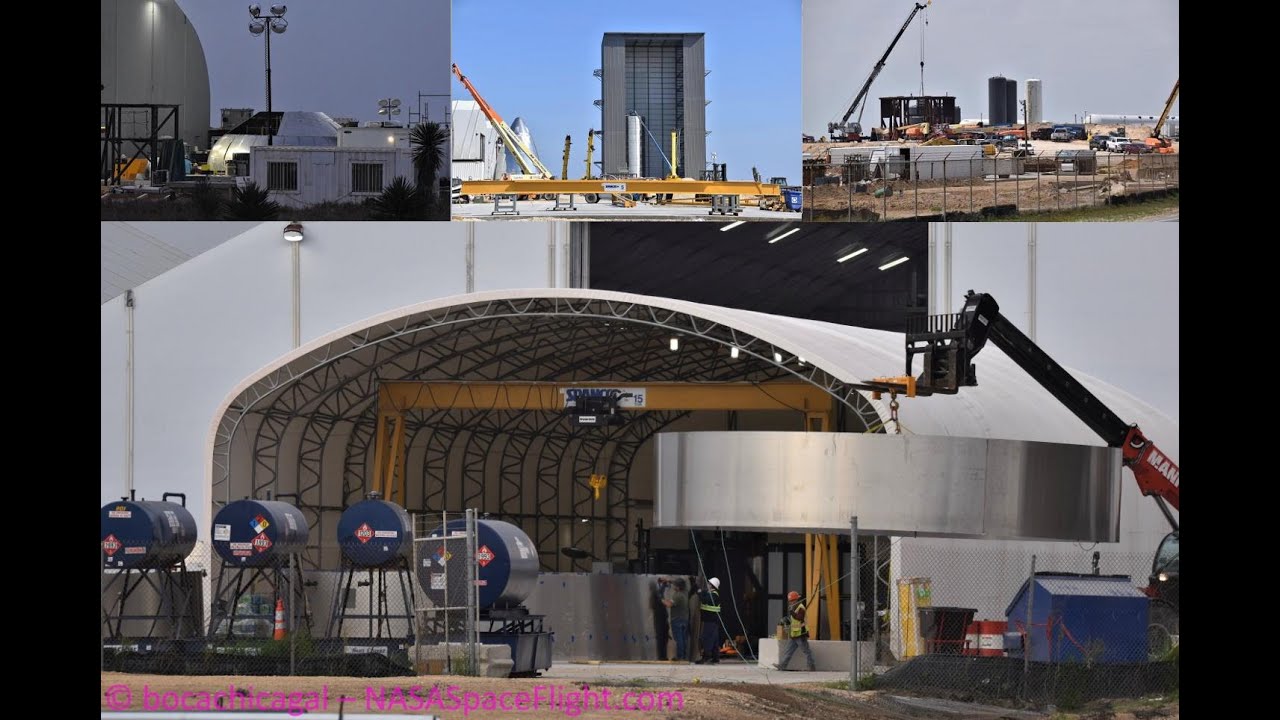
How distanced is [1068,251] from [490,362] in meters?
13.9

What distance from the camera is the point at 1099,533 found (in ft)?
76.8

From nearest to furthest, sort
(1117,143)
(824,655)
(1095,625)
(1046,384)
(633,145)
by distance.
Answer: (1095,625), (1046,384), (824,655), (1117,143), (633,145)

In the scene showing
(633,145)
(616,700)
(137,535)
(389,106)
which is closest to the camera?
(616,700)

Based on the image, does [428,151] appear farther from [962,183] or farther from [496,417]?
[962,183]

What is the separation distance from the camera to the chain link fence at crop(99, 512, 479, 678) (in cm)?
2206

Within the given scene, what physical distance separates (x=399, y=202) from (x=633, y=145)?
685 centimetres

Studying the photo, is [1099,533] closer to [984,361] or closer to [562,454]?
[984,361]

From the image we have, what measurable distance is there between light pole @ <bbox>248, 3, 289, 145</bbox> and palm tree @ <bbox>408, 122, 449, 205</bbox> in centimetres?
370

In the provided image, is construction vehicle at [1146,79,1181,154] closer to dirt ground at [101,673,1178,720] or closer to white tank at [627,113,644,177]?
white tank at [627,113,644,177]

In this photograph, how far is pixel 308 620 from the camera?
96.5 ft

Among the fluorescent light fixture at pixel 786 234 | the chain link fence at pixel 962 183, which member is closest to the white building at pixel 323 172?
the fluorescent light fixture at pixel 786 234

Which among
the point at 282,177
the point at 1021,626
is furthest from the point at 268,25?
the point at 1021,626

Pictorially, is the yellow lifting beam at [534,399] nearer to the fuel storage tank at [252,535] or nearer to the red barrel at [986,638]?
the fuel storage tank at [252,535]

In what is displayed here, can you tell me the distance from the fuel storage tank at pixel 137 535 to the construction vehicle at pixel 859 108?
22.0m
